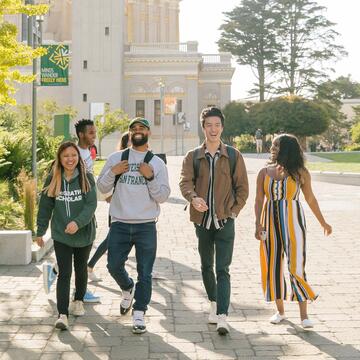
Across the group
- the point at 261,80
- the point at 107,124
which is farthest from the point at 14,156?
the point at 261,80

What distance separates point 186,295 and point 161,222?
6517 mm

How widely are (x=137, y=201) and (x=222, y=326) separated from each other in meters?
1.27

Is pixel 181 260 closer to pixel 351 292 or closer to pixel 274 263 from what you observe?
pixel 351 292

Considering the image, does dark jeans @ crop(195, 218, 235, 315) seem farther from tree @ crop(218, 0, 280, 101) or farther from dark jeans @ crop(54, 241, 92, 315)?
tree @ crop(218, 0, 280, 101)

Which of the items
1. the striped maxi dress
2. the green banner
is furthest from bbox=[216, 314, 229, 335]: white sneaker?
the green banner

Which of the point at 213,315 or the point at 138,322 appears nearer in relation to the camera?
the point at 138,322

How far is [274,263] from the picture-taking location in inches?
220

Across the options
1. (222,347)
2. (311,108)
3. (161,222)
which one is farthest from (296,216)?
(311,108)

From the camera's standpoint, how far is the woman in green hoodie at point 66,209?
218 inches

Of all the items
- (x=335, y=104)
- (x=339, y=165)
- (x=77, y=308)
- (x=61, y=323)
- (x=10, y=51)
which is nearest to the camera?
(x=61, y=323)

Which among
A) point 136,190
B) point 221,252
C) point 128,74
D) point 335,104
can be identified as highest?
point 128,74

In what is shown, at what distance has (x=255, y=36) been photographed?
2532 inches

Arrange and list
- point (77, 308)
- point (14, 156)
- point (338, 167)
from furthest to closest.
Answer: point (338, 167)
point (14, 156)
point (77, 308)

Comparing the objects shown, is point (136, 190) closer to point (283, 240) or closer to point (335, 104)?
point (283, 240)
